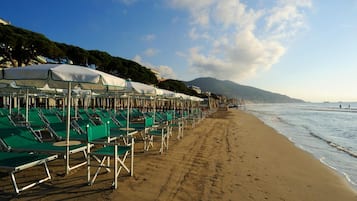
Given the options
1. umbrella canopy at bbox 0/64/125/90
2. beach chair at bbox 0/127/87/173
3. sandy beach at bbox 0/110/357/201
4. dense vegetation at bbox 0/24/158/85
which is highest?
dense vegetation at bbox 0/24/158/85

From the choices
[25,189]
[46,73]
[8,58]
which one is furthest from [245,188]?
[8,58]

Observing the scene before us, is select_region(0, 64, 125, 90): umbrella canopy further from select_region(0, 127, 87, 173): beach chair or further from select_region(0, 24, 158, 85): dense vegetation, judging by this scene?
select_region(0, 24, 158, 85): dense vegetation

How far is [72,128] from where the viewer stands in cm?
662

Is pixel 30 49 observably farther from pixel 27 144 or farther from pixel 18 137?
pixel 27 144

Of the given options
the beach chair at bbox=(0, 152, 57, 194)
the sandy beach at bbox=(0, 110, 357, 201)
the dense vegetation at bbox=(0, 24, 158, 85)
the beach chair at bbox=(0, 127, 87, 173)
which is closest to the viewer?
the beach chair at bbox=(0, 152, 57, 194)

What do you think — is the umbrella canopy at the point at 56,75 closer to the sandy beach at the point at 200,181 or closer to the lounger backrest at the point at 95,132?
the lounger backrest at the point at 95,132

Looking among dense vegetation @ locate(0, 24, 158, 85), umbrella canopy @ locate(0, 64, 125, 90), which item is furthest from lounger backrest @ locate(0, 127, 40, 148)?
dense vegetation @ locate(0, 24, 158, 85)

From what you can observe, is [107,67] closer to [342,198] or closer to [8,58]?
[8,58]

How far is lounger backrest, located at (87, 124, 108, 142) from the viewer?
12.9 ft

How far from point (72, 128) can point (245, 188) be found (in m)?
4.29

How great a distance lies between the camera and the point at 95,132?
4.18 m

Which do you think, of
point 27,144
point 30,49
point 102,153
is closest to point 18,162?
point 102,153

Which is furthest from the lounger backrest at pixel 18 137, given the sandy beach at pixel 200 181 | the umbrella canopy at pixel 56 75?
the umbrella canopy at pixel 56 75

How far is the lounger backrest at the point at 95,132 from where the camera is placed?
394 centimetres
